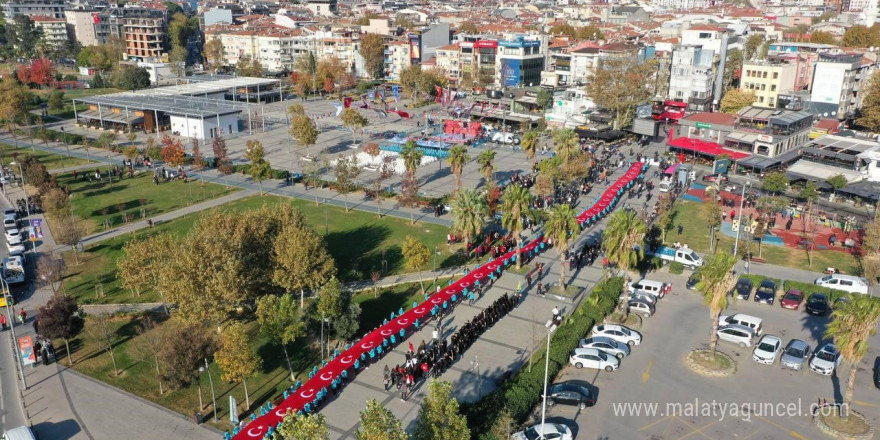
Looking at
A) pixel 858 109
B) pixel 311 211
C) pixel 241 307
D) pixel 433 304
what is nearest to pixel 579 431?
pixel 433 304

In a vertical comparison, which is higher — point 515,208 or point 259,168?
point 515,208

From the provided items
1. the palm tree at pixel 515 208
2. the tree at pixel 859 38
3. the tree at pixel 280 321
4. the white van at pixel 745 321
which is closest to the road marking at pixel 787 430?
the white van at pixel 745 321

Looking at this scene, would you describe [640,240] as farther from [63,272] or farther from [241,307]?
[63,272]

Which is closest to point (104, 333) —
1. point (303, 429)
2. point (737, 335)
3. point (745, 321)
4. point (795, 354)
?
point (303, 429)

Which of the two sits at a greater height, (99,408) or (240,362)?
(240,362)

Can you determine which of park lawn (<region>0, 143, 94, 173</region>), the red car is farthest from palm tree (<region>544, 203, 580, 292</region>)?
park lawn (<region>0, 143, 94, 173</region>)

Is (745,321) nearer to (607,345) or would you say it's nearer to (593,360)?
(607,345)

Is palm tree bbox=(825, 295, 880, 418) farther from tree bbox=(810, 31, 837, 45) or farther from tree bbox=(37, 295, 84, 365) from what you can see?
tree bbox=(810, 31, 837, 45)
